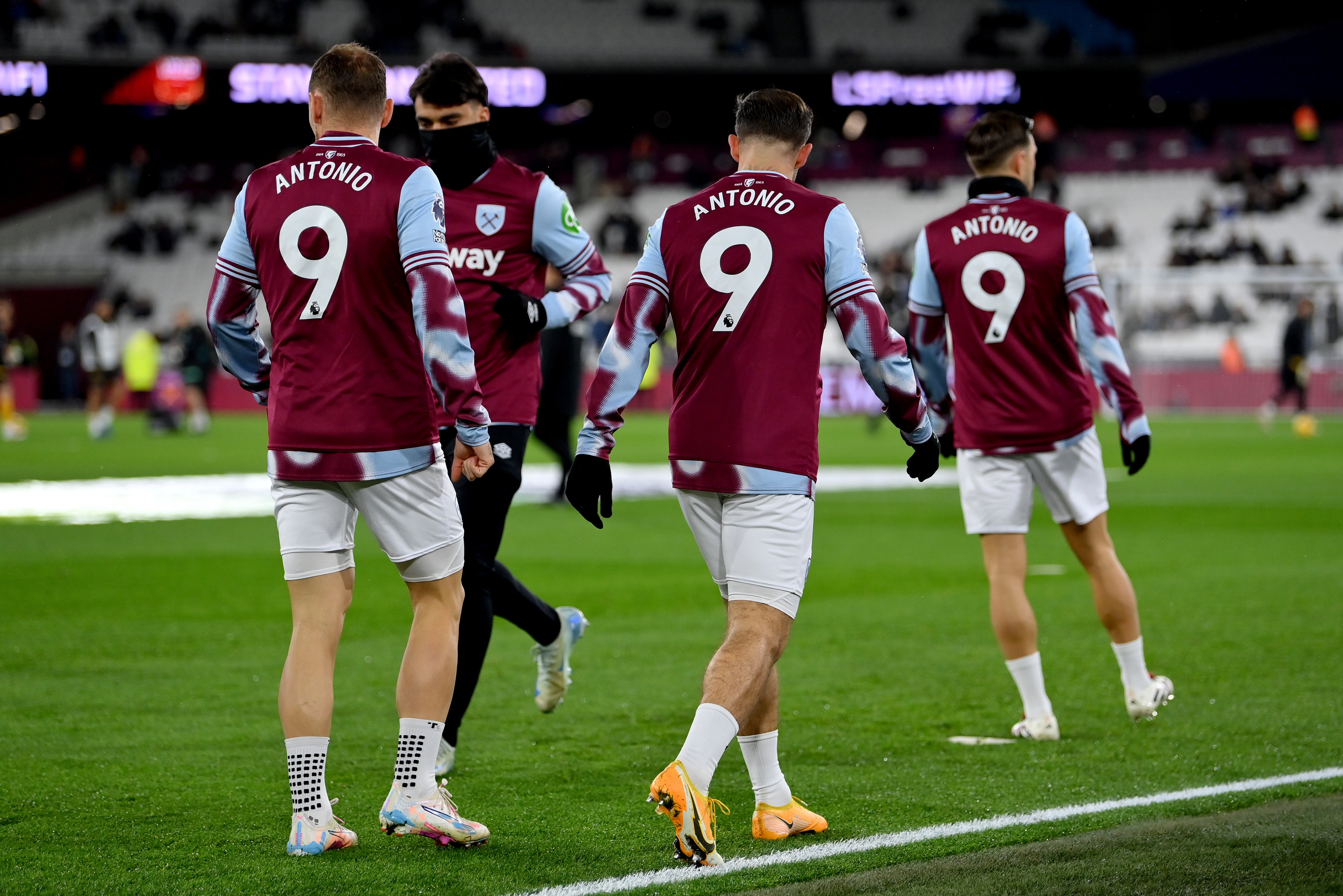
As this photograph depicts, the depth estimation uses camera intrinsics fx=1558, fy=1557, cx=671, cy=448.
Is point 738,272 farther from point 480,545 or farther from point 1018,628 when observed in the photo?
point 1018,628

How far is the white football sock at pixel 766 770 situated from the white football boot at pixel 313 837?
1.14 m

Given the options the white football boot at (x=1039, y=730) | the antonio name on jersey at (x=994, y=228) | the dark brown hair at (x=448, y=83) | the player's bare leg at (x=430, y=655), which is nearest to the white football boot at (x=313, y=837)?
the player's bare leg at (x=430, y=655)

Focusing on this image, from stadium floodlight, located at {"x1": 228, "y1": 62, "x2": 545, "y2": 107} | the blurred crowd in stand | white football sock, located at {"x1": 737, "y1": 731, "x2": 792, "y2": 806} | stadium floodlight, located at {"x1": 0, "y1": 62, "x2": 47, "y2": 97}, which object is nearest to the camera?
white football sock, located at {"x1": 737, "y1": 731, "x2": 792, "y2": 806}

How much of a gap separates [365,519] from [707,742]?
1.15 m

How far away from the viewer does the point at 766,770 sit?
4.48m

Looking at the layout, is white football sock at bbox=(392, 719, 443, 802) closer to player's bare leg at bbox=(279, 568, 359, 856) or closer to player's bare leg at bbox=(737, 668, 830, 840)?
player's bare leg at bbox=(279, 568, 359, 856)

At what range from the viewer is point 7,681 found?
6727mm

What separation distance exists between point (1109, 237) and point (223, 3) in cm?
2449

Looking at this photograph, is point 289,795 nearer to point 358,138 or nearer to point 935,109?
point 358,138

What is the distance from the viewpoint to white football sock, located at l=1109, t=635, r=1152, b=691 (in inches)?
231

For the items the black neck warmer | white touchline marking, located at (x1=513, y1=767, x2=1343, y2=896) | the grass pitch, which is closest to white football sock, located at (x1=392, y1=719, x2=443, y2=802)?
the grass pitch

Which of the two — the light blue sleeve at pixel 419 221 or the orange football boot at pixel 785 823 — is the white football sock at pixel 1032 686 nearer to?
the orange football boot at pixel 785 823

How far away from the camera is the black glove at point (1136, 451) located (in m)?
5.88

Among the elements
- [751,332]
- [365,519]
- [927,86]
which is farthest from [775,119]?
[927,86]
